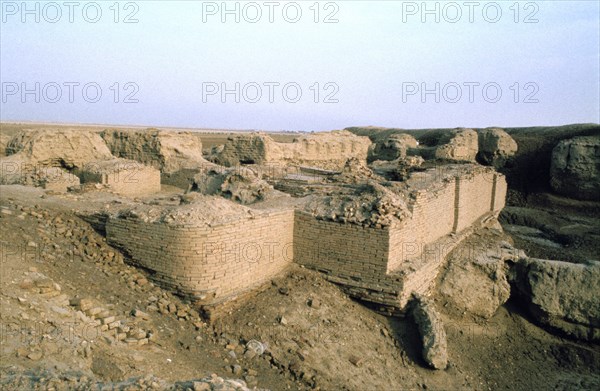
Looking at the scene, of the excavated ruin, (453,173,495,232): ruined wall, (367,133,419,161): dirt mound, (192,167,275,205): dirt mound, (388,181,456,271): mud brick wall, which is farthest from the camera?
(367,133,419,161): dirt mound

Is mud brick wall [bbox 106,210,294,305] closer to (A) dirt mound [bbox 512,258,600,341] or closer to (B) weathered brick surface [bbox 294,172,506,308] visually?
(B) weathered brick surface [bbox 294,172,506,308]

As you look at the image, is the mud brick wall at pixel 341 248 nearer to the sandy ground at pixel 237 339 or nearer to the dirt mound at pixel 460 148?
the sandy ground at pixel 237 339

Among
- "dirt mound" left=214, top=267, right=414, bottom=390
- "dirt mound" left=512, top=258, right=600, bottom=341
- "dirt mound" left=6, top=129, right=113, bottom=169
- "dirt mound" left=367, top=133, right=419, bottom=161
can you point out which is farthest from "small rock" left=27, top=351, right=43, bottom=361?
"dirt mound" left=367, top=133, right=419, bottom=161

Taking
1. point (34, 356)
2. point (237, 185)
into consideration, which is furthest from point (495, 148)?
point (34, 356)

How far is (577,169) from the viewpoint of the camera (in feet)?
61.8

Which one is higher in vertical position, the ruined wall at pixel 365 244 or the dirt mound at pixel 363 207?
the dirt mound at pixel 363 207

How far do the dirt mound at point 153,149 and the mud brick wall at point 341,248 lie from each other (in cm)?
725

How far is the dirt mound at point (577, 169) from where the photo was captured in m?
18.4

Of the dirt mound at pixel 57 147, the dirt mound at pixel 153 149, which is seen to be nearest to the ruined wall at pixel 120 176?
the dirt mound at pixel 57 147

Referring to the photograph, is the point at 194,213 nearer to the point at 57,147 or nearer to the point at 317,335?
the point at 317,335

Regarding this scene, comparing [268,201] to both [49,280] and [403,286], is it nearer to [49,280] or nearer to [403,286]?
[403,286]

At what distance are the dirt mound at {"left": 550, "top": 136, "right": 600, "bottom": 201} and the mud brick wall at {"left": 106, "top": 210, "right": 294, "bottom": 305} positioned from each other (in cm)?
1761

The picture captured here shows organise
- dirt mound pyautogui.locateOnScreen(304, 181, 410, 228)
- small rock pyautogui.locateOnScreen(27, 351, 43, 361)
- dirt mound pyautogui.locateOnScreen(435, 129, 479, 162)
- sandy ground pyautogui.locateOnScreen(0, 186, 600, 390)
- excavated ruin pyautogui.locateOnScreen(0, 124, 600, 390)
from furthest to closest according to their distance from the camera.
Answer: dirt mound pyautogui.locateOnScreen(435, 129, 479, 162)
dirt mound pyautogui.locateOnScreen(304, 181, 410, 228)
excavated ruin pyautogui.locateOnScreen(0, 124, 600, 390)
sandy ground pyautogui.locateOnScreen(0, 186, 600, 390)
small rock pyautogui.locateOnScreen(27, 351, 43, 361)

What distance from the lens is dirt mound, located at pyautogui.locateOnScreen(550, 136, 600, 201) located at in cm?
1836
